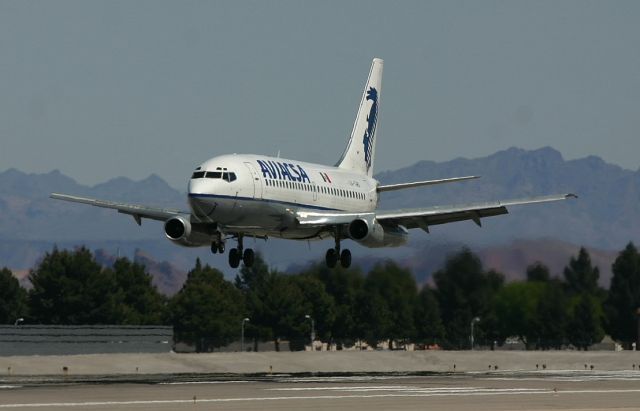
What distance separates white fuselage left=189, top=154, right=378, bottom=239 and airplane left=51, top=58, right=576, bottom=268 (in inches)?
2.0

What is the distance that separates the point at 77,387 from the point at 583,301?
3678 inches

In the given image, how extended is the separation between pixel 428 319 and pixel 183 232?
192 ft

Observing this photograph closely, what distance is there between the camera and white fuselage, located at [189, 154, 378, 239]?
72.7 meters

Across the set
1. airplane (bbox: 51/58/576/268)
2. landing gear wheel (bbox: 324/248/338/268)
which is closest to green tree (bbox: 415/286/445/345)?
airplane (bbox: 51/58/576/268)

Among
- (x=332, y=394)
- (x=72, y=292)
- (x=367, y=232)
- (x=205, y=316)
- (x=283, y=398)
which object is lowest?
(x=283, y=398)

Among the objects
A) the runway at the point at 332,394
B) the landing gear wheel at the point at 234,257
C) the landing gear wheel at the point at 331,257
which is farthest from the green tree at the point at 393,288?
the runway at the point at 332,394

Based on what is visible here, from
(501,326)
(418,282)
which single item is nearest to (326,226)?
(418,282)

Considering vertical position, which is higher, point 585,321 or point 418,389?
point 585,321

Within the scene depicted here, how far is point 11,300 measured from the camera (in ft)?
603

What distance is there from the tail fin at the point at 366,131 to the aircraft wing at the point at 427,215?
38.0 ft

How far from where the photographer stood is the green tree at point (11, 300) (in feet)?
595

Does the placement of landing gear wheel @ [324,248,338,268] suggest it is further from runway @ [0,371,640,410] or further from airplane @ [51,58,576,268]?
runway @ [0,371,640,410]

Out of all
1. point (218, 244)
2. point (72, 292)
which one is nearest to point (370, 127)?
point (218, 244)

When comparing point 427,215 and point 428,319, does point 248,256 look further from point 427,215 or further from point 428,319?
point 428,319
